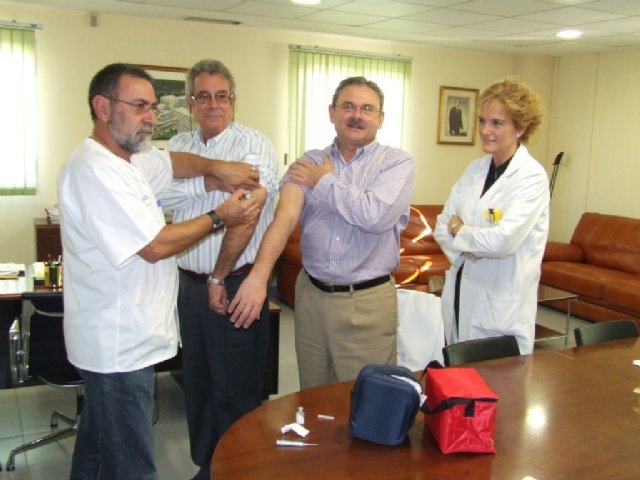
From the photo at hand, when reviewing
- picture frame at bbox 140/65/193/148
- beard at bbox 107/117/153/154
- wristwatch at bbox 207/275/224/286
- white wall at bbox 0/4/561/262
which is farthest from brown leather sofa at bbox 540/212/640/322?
beard at bbox 107/117/153/154

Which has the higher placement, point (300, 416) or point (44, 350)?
point (300, 416)

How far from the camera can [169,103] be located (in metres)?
5.84

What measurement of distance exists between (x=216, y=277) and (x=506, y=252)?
115 centimetres

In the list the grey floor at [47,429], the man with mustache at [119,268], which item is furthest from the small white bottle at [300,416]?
the grey floor at [47,429]

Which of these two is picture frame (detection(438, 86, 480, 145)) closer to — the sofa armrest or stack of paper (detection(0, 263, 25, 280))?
the sofa armrest

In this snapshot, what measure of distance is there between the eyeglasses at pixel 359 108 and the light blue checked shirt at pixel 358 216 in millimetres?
141

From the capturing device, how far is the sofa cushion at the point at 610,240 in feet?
19.6

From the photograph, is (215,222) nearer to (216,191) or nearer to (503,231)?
(216,191)

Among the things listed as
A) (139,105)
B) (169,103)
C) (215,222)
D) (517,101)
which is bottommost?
(215,222)

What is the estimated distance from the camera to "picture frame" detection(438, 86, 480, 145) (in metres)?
7.20

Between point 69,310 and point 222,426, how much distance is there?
848 millimetres

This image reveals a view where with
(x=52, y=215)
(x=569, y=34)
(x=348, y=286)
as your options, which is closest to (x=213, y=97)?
(x=348, y=286)

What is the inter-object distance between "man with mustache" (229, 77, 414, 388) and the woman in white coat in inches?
15.8

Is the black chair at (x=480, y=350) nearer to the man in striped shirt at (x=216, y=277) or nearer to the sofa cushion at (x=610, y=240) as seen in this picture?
the man in striped shirt at (x=216, y=277)
